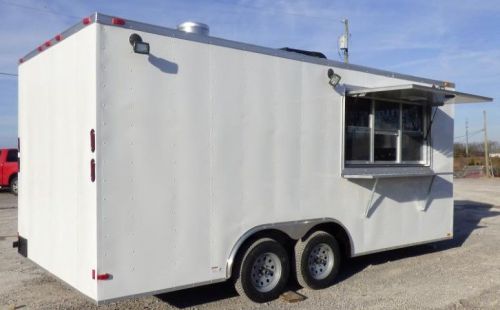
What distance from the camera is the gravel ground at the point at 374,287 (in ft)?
18.4

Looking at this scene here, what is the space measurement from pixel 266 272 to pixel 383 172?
2344 millimetres

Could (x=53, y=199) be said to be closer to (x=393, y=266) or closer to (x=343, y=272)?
(x=343, y=272)

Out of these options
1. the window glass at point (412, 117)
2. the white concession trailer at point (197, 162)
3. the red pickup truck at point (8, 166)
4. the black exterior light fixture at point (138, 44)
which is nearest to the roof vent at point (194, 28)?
the white concession trailer at point (197, 162)

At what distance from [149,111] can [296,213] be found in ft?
7.14

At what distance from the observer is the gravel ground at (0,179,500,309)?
5.62 meters

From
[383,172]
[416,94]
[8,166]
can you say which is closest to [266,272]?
[383,172]

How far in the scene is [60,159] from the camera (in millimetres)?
5148

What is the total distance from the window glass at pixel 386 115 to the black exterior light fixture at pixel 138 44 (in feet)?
11.9

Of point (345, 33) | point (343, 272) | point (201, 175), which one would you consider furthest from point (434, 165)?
point (345, 33)

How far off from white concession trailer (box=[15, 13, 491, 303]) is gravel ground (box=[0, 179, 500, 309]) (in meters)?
0.37

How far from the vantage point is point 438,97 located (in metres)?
7.43

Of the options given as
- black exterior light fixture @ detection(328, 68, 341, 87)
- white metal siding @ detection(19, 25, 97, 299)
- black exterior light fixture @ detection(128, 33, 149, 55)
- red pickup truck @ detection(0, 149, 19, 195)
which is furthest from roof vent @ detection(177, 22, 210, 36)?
red pickup truck @ detection(0, 149, 19, 195)

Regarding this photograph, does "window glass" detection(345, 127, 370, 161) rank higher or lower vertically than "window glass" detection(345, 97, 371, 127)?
lower

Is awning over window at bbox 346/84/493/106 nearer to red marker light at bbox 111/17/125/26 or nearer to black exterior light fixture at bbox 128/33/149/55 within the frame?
black exterior light fixture at bbox 128/33/149/55
